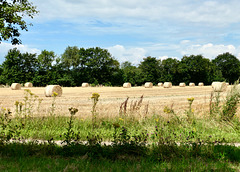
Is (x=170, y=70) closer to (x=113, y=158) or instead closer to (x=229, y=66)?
(x=229, y=66)

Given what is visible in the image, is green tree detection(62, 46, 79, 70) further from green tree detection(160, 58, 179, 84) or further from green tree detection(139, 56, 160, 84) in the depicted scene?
green tree detection(160, 58, 179, 84)

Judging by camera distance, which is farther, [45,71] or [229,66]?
[229,66]

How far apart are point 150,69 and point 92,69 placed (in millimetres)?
17629

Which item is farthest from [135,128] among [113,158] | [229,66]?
[229,66]

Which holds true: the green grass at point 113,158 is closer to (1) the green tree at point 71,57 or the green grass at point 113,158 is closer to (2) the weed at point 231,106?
(2) the weed at point 231,106

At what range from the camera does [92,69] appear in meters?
62.6

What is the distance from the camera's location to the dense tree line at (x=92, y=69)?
54844mm

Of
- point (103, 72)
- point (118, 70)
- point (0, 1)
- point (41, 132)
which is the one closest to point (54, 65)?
point (103, 72)

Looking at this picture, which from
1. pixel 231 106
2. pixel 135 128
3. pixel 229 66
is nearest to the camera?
pixel 135 128

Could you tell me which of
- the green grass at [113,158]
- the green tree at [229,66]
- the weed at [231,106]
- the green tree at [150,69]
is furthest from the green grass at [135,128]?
the green tree at [229,66]

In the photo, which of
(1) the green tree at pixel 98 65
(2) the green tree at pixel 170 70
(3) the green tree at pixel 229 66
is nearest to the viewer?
(1) the green tree at pixel 98 65

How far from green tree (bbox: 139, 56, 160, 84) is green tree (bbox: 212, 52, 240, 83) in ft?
111

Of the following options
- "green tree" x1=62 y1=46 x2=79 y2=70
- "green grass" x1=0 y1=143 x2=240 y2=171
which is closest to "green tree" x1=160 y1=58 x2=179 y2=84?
"green tree" x1=62 y1=46 x2=79 y2=70

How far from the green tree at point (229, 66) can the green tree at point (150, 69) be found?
33.7 meters
